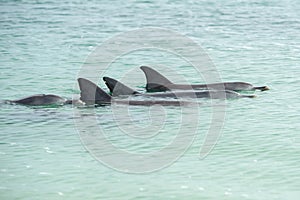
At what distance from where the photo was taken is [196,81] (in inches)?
727

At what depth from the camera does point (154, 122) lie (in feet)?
47.0

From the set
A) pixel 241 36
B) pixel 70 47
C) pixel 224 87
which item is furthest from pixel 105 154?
pixel 241 36

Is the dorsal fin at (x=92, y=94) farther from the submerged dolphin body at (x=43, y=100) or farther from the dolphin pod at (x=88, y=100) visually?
the submerged dolphin body at (x=43, y=100)

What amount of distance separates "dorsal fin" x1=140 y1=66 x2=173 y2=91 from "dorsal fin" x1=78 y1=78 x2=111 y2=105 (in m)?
1.69

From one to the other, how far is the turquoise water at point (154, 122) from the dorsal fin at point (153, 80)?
572 millimetres

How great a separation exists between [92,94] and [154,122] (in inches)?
73.2

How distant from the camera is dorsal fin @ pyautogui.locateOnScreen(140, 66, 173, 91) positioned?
56.7 feet

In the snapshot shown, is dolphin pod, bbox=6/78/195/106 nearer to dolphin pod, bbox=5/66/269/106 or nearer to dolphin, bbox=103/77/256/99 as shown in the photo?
dolphin pod, bbox=5/66/269/106

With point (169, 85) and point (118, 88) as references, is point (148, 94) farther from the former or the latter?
point (169, 85)

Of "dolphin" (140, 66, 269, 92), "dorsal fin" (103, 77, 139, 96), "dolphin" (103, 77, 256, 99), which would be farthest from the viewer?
"dolphin" (140, 66, 269, 92)

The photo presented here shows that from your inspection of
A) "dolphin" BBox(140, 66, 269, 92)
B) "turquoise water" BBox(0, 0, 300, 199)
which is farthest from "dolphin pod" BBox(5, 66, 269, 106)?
"turquoise water" BBox(0, 0, 300, 199)

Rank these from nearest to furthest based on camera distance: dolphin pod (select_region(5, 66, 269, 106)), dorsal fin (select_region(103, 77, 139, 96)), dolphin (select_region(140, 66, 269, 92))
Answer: dolphin pod (select_region(5, 66, 269, 106)) < dorsal fin (select_region(103, 77, 139, 96)) < dolphin (select_region(140, 66, 269, 92))

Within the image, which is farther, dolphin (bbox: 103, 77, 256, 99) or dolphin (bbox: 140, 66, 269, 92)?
dolphin (bbox: 140, 66, 269, 92)

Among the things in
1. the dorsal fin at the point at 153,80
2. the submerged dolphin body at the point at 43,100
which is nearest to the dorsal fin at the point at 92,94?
the submerged dolphin body at the point at 43,100
